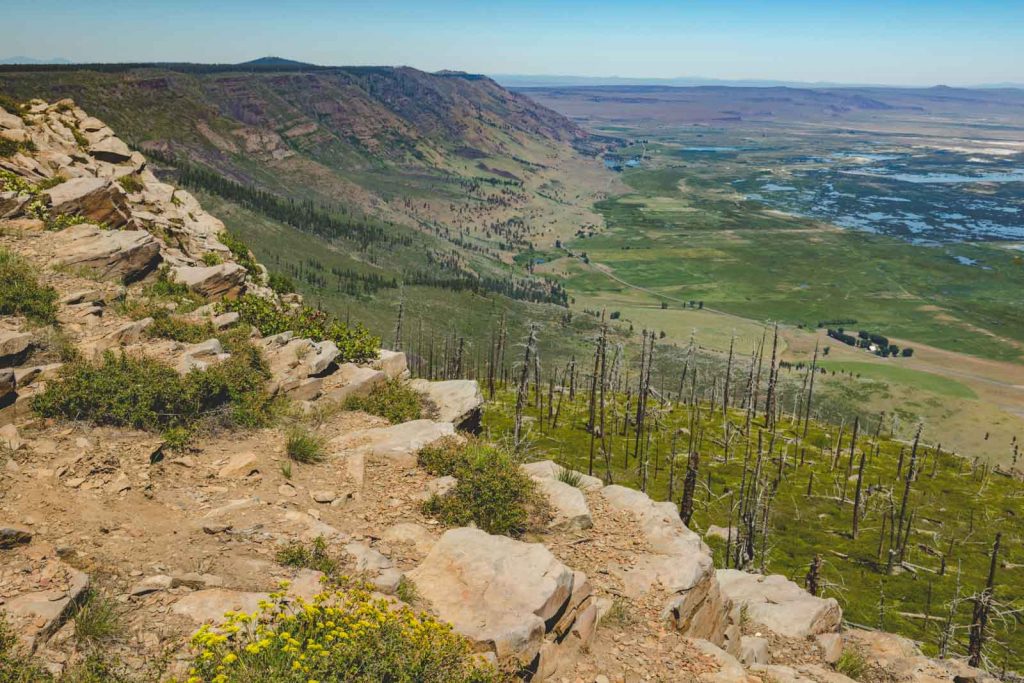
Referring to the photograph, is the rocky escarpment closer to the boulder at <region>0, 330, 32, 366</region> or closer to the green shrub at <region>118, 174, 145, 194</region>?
the boulder at <region>0, 330, 32, 366</region>

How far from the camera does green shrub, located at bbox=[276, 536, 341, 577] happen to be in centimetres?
1509

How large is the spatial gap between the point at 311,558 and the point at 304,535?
1172mm

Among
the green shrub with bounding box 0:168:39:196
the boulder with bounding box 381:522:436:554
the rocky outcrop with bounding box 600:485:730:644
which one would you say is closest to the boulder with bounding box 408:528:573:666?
the boulder with bounding box 381:522:436:554

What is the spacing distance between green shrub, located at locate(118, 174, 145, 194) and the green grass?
35.8 metres

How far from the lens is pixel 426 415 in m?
27.5

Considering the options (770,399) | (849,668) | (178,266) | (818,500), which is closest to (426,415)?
(178,266)

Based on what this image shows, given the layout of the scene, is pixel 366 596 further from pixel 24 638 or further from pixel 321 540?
pixel 24 638

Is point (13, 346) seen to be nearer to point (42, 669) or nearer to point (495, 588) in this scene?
point (42, 669)

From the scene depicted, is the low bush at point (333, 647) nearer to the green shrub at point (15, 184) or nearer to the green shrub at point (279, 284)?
the green shrub at point (15, 184)

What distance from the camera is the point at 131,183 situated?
41844 millimetres

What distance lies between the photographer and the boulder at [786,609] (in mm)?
24188

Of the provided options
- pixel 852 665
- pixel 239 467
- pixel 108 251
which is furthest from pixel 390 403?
pixel 852 665

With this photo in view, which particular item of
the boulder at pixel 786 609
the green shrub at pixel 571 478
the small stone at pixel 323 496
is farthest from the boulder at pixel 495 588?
the boulder at pixel 786 609

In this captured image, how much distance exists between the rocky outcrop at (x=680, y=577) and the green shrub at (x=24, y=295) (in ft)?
71.6
